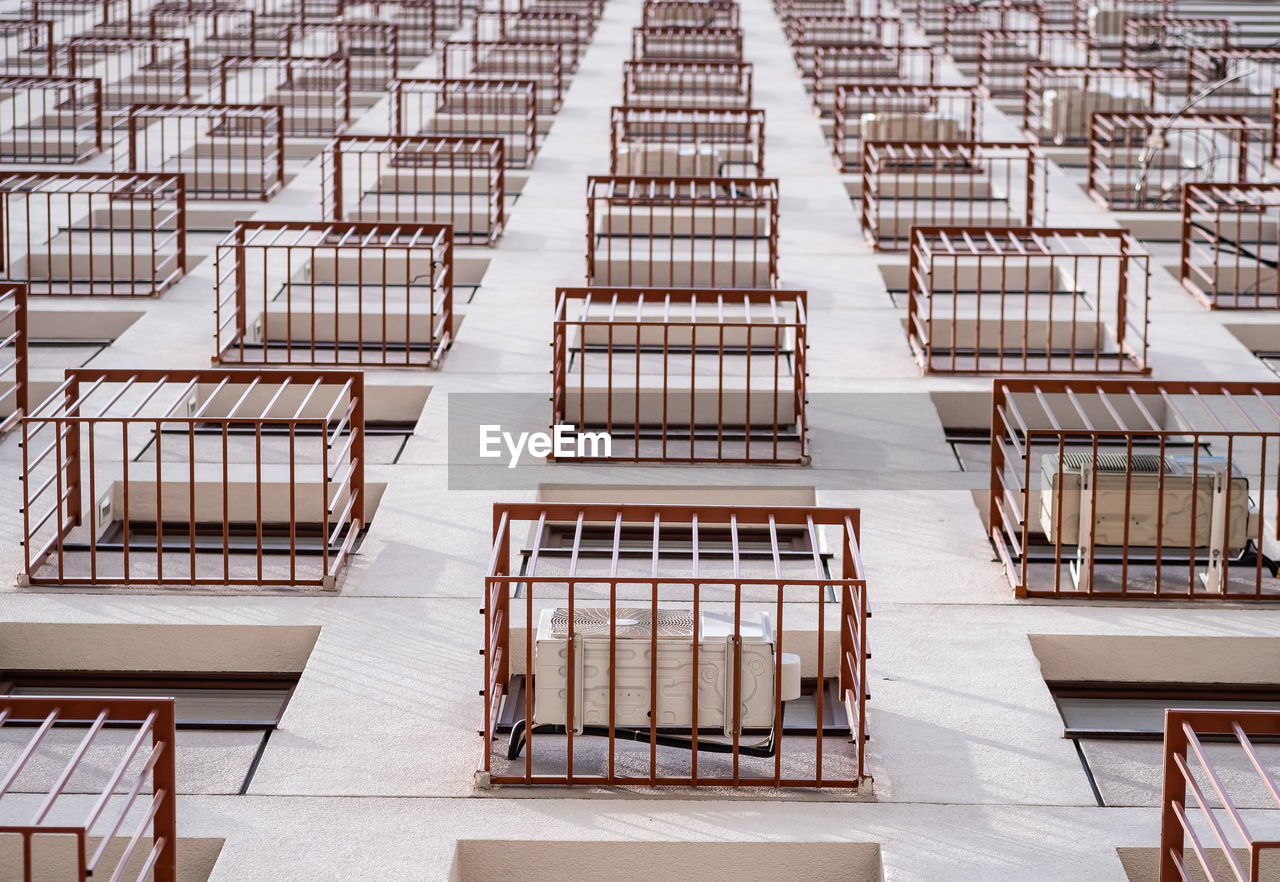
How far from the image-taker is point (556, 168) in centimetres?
2178

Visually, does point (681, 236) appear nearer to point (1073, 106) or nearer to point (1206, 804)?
point (1073, 106)

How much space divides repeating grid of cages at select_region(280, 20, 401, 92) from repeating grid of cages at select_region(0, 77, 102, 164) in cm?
376

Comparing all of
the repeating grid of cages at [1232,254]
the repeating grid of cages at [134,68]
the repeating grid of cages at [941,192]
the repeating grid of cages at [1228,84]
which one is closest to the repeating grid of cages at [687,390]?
the repeating grid of cages at [941,192]

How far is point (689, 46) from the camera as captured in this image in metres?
32.0

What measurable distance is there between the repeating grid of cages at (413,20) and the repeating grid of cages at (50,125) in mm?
6895

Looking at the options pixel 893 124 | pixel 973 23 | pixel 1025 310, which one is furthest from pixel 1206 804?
pixel 973 23

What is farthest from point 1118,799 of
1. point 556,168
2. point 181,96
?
point 181,96

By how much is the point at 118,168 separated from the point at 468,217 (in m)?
5.55

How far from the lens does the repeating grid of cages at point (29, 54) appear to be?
27.3 meters

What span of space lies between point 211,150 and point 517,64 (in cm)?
833

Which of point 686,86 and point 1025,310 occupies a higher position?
point 686,86

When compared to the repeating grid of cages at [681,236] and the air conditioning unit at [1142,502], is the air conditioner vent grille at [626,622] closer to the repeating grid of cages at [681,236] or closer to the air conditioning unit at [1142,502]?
the air conditioning unit at [1142,502]

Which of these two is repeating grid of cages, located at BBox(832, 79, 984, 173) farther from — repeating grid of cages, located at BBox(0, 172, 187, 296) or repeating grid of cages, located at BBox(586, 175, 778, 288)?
repeating grid of cages, located at BBox(0, 172, 187, 296)

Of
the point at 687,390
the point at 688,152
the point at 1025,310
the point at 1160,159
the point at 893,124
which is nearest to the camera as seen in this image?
the point at 687,390
